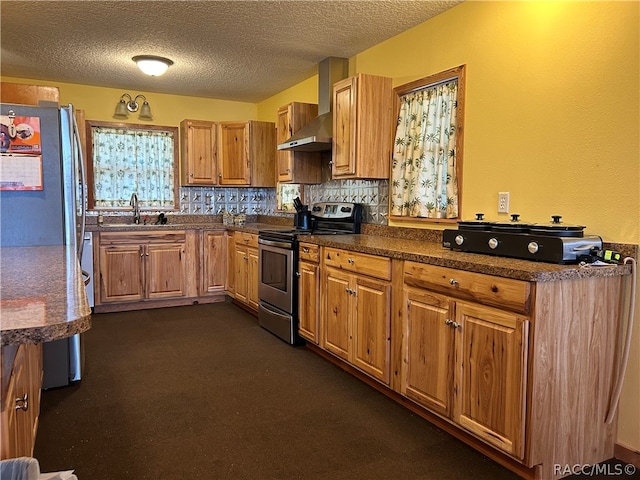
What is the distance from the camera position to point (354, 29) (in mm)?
3492

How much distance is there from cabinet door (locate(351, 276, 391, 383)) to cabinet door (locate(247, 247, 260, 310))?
5.68ft

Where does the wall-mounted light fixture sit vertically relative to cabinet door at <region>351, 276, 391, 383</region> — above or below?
above

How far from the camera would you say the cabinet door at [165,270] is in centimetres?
514

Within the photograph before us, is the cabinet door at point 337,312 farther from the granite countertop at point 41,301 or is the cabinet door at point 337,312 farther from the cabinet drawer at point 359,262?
the granite countertop at point 41,301

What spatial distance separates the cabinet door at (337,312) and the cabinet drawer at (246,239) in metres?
1.48

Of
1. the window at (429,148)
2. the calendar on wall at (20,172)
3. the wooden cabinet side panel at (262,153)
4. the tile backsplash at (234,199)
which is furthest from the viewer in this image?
the wooden cabinet side panel at (262,153)

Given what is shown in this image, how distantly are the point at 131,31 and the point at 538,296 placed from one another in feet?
11.0

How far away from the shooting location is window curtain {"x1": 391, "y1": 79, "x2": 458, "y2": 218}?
3.16 metres

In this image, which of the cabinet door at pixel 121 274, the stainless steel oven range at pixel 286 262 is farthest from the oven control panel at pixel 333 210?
the cabinet door at pixel 121 274

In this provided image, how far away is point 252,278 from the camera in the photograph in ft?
15.6

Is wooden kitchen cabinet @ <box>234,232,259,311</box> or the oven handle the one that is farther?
wooden kitchen cabinet @ <box>234,232,259,311</box>

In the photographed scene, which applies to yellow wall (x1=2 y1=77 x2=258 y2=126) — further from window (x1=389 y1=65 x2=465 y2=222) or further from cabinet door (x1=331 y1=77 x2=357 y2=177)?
window (x1=389 y1=65 x2=465 y2=222)

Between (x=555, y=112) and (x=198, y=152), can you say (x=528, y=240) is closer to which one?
(x=555, y=112)

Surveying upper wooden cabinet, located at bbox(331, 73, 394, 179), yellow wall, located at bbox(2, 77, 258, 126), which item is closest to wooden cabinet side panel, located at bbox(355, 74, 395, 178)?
upper wooden cabinet, located at bbox(331, 73, 394, 179)
